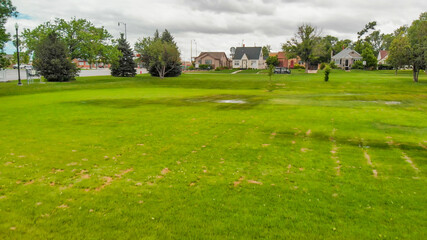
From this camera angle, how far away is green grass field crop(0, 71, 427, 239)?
541cm

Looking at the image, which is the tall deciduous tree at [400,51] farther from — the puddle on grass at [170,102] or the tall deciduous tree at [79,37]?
the tall deciduous tree at [79,37]

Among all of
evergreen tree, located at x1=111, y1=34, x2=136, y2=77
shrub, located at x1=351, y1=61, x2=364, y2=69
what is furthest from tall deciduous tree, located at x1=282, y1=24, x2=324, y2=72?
evergreen tree, located at x1=111, y1=34, x2=136, y2=77

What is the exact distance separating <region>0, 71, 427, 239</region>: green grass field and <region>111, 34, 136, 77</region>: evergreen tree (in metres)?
49.6

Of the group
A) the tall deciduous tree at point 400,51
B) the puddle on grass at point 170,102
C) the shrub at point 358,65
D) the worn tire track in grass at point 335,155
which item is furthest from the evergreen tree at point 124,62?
the shrub at point 358,65

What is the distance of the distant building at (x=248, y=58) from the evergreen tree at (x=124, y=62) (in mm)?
60070

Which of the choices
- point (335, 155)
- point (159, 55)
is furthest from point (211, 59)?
point (335, 155)

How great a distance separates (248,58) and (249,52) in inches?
113

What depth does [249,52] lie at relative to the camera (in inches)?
4673

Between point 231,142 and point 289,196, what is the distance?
506 cm

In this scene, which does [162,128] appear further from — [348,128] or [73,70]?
[73,70]

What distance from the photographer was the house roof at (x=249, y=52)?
386 ft

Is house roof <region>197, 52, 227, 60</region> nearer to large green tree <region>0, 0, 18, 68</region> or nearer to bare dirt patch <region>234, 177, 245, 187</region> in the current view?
large green tree <region>0, 0, 18, 68</region>

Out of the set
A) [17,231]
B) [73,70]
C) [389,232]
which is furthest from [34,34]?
[389,232]

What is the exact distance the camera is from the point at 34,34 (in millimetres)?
52188
